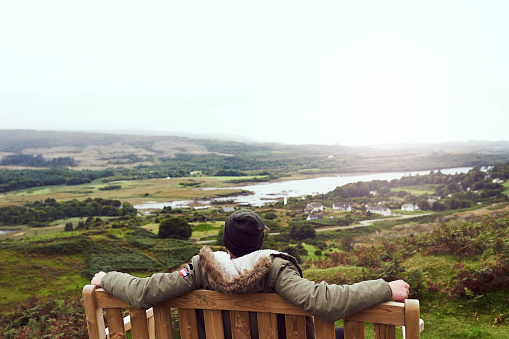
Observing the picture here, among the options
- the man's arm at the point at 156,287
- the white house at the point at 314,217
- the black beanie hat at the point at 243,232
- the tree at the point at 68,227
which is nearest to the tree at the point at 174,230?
the tree at the point at 68,227

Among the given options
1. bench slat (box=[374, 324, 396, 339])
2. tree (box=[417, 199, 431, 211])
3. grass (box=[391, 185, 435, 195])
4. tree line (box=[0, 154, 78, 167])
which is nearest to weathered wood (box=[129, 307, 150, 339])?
bench slat (box=[374, 324, 396, 339])

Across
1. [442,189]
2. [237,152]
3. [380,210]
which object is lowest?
[380,210]

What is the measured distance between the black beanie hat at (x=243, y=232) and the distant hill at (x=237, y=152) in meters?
9.39

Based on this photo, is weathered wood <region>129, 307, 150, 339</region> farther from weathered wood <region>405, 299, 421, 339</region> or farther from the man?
weathered wood <region>405, 299, 421, 339</region>

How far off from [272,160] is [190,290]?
10.3m

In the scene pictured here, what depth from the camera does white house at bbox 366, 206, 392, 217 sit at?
928 centimetres

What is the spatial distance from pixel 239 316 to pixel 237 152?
34.6 feet

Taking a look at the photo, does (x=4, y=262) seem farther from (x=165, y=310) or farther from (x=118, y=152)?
(x=165, y=310)

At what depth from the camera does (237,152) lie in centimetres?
1230

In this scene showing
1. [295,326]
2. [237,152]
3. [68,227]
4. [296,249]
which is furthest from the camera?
[237,152]

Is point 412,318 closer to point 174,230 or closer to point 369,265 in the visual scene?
point 369,265

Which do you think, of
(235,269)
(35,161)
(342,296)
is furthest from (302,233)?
(35,161)

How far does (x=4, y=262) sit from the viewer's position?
7.86m

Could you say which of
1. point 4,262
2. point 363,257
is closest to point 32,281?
point 4,262
